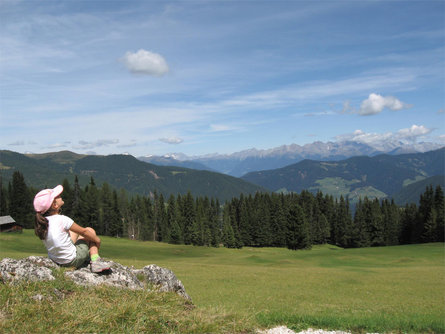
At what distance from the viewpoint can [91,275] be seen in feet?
32.4

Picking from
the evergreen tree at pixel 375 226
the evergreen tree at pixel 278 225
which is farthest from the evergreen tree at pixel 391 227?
the evergreen tree at pixel 278 225

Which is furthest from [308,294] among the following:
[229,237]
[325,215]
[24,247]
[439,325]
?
[325,215]

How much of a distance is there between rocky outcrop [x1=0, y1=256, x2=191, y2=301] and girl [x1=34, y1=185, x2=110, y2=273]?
31 centimetres

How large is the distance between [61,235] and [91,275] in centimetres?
156

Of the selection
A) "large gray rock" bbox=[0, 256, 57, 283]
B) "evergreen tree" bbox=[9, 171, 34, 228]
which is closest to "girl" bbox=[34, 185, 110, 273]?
"large gray rock" bbox=[0, 256, 57, 283]

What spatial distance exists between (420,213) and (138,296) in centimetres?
11127

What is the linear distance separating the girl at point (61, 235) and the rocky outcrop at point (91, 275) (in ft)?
1.01

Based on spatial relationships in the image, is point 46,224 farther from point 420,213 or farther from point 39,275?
point 420,213

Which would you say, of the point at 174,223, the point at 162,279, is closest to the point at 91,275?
the point at 162,279

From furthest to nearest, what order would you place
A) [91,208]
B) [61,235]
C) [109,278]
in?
[91,208] → [109,278] → [61,235]

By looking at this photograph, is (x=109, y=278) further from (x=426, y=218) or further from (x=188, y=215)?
(x=188, y=215)

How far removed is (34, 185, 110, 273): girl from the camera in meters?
9.27

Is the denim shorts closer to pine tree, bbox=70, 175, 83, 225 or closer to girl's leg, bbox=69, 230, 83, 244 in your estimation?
girl's leg, bbox=69, 230, 83, 244

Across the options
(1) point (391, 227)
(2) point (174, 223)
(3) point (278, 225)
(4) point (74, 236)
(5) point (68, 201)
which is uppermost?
(4) point (74, 236)
